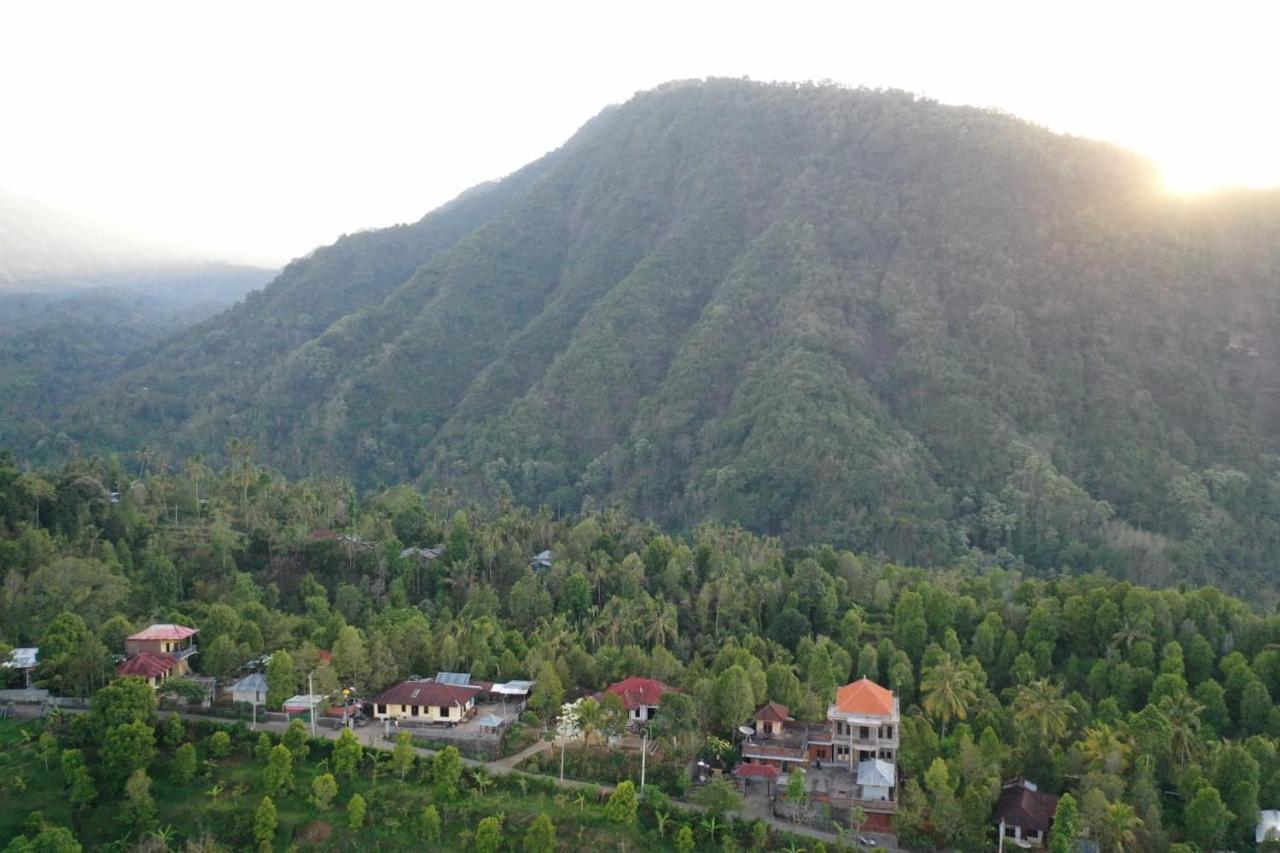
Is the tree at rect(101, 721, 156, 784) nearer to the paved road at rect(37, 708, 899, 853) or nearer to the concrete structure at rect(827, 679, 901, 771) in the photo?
the paved road at rect(37, 708, 899, 853)

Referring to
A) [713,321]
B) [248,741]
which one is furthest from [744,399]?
[248,741]

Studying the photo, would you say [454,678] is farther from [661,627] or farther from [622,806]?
[622,806]

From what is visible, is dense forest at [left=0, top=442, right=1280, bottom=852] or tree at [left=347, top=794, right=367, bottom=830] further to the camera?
dense forest at [left=0, top=442, right=1280, bottom=852]

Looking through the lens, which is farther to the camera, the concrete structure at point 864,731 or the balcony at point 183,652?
the balcony at point 183,652

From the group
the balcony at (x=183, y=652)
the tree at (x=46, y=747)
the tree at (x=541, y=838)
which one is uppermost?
the balcony at (x=183, y=652)

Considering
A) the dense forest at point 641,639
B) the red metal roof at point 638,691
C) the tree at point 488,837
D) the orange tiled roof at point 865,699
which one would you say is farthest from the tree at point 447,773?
the orange tiled roof at point 865,699

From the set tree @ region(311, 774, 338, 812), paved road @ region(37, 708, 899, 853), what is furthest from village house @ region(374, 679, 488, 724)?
tree @ region(311, 774, 338, 812)

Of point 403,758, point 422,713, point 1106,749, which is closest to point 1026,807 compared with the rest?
point 1106,749

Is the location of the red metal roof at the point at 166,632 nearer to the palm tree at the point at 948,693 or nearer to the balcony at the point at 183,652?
the balcony at the point at 183,652

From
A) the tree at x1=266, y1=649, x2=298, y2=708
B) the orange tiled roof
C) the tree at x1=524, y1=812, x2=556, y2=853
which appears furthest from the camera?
the orange tiled roof
